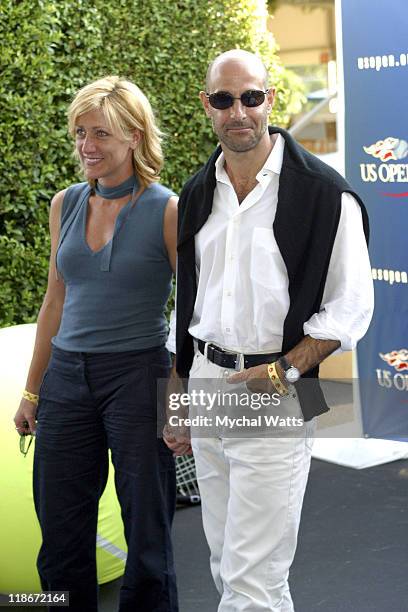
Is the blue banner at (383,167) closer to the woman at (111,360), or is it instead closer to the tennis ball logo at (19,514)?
the tennis ball logo at (19,514)

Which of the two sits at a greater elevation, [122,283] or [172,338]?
[122,283]

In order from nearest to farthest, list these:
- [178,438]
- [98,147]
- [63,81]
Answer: [178,438] < [98,147] < [63,81]

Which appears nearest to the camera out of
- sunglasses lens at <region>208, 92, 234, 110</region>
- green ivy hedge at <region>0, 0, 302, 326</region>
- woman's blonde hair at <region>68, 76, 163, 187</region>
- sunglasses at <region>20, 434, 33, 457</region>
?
sunglasses lens at <region>208, 92, 234, 110</region>

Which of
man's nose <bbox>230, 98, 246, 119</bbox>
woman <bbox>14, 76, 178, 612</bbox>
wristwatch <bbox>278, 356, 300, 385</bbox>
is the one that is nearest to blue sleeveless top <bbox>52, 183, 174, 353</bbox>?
woman <bbox>14, 76, 178, 612</bbox>

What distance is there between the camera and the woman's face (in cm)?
367

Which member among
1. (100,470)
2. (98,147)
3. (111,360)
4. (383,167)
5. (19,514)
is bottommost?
(19,514)

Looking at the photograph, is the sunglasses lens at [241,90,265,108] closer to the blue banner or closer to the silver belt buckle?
the silver belt buckle

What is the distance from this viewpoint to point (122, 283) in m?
3.63

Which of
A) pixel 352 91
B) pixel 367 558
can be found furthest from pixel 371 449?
pixel 352 91

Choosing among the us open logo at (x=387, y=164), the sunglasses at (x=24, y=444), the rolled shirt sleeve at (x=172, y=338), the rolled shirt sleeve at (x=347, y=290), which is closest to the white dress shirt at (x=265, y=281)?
the rolled shirt sleeve at (x=347, y=290)

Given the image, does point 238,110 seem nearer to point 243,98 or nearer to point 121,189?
point 243,98

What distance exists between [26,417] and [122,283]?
667mm

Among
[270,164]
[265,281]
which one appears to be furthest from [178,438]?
[270,164]

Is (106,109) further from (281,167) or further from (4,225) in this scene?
(4,225)
